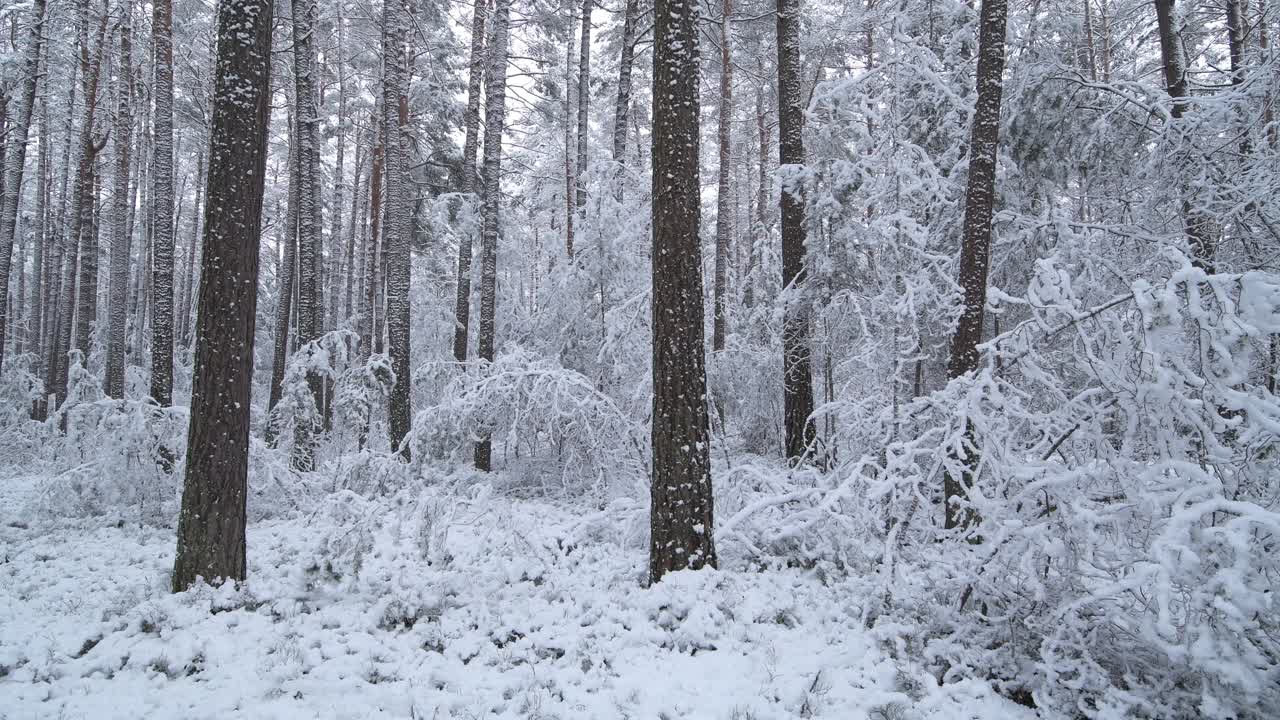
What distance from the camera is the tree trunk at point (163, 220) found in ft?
32.7

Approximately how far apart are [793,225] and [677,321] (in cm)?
450

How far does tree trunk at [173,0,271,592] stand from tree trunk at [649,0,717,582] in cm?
357

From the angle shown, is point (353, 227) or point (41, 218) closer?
point (41, 218)

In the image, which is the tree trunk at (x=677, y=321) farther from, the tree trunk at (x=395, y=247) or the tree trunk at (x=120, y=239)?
the tree trunk at (x=120, y=239)

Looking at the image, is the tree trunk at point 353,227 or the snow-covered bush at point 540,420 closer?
the snow-covered bush at point 540,420

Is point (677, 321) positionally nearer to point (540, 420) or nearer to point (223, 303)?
point (540, 420)

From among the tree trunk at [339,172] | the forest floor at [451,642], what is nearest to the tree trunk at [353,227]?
the tree trunk at [339,172]

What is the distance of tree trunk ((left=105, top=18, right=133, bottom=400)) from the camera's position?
456 inches

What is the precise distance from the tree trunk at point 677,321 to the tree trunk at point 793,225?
3.67m

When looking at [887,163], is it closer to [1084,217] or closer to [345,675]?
[1084,217]

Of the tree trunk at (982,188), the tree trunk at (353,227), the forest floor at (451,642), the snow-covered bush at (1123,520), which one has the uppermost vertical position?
the tree trunk at (353,227)

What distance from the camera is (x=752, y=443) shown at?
12641mm

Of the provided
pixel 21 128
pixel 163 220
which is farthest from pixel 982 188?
pixel 21 128

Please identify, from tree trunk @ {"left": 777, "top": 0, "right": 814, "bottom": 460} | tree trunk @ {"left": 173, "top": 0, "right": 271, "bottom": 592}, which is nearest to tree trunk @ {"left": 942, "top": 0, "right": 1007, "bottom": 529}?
tree trunk @ {"left": 777, "top": 0, "right": 814, "bottom": 460}
